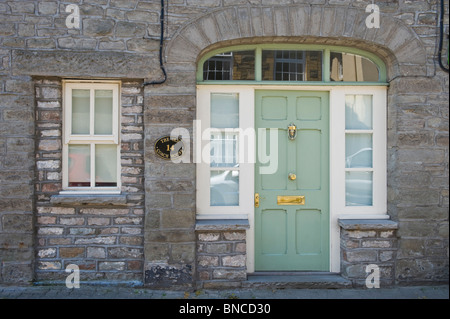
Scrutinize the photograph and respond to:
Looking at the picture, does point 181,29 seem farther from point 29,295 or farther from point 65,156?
point 29,295

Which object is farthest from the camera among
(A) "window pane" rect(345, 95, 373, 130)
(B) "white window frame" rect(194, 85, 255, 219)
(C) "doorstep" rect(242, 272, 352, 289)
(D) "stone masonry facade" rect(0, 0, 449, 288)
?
(A) "window pane" rect(345, 95, 373, 130)

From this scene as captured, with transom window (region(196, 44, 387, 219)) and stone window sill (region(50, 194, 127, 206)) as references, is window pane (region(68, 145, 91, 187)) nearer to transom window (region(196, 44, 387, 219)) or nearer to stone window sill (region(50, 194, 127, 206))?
stone window sill (region(50, 194, 127, 206))

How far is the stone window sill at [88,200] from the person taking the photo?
432cm

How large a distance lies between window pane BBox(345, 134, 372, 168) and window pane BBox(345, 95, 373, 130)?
127mm

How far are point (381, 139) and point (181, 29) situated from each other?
2.80m

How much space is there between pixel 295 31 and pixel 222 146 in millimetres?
1615

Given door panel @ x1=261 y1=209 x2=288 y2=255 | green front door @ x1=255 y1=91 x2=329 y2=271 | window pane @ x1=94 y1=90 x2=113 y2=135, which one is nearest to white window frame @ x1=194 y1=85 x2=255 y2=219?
green front door @ x1=255 y1=91 x2=329 y2=271

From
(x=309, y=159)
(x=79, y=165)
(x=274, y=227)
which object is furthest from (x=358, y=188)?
(x=79, y=165)

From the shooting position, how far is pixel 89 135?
4.48 meters

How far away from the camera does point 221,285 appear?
4.44 meters

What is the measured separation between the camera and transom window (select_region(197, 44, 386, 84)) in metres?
4.62

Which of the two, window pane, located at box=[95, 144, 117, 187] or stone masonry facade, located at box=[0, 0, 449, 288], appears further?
window pane, located at box=[95, 144, 117, 187]

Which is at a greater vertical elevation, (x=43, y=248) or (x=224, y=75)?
(x=224, y=75)

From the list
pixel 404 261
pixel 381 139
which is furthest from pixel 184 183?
pixel 404 261
